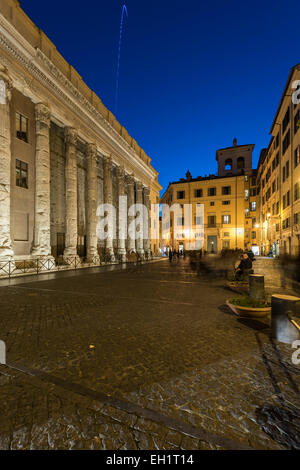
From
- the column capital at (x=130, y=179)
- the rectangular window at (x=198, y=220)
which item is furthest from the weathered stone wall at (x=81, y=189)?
the rectangular window at (x=198, y=220)

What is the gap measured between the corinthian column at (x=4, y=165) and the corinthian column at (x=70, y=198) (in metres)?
6.02

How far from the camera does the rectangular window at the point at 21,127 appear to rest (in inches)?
648

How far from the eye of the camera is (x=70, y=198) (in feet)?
65.1

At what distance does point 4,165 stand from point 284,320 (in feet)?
53.4

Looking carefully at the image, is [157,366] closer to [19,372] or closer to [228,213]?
[19,372]

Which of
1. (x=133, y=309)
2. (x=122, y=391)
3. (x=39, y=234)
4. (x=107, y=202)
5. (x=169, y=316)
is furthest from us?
(x=107, y=202)

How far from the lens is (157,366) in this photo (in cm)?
335

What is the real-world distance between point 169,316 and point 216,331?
54.1 inches

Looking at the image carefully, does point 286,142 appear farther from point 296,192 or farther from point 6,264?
point 6,264

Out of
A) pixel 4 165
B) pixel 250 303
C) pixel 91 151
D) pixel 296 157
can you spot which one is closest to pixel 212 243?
pixel 296 157

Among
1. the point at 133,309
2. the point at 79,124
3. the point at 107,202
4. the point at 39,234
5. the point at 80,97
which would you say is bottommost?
the point at 133,309

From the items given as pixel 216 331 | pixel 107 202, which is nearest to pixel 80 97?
pixel 107 202

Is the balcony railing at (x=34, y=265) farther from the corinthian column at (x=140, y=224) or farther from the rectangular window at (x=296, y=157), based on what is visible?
the rectangular window at (x=296, y=157)
